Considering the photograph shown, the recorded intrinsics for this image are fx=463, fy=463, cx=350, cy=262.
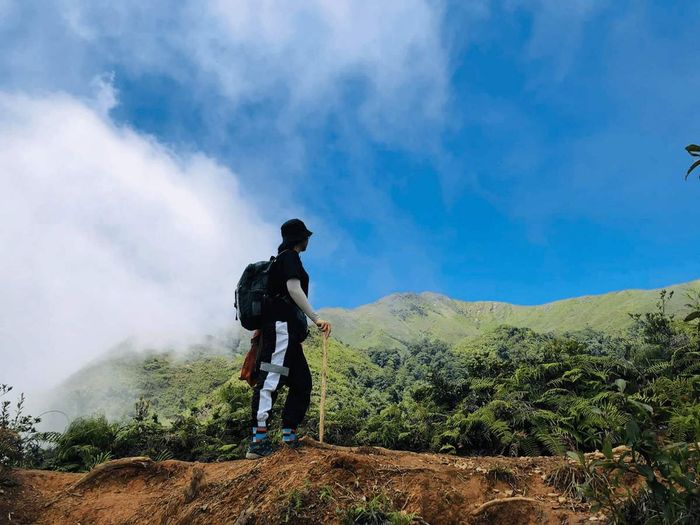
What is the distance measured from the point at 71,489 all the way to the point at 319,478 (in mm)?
3907

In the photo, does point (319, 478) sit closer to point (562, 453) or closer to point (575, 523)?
point (575, 523)

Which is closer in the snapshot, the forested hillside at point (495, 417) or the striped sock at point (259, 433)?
the striped sock at point (259, 433)

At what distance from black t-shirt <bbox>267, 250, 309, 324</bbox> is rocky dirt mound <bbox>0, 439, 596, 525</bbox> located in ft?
4.94

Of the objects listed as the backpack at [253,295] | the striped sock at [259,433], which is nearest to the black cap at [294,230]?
→ the backpack at [253,295]

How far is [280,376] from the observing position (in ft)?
17.8

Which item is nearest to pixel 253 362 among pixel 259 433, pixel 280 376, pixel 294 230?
pixel 280 376

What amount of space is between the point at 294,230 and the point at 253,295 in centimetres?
100

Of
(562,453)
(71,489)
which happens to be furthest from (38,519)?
(562,453)

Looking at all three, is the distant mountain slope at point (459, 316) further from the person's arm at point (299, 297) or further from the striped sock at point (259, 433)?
the striped sock at point (259, 433)

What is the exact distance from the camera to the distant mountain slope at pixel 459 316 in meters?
59.2

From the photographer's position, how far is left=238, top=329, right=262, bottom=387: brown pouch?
5746 millimetres

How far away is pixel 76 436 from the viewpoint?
26.7ft

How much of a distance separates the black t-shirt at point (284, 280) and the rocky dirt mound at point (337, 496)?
1505mm

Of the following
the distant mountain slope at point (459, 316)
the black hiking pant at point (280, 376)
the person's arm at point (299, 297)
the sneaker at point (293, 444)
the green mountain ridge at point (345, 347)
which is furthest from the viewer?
the distant mountain slope at point (459, 316)
